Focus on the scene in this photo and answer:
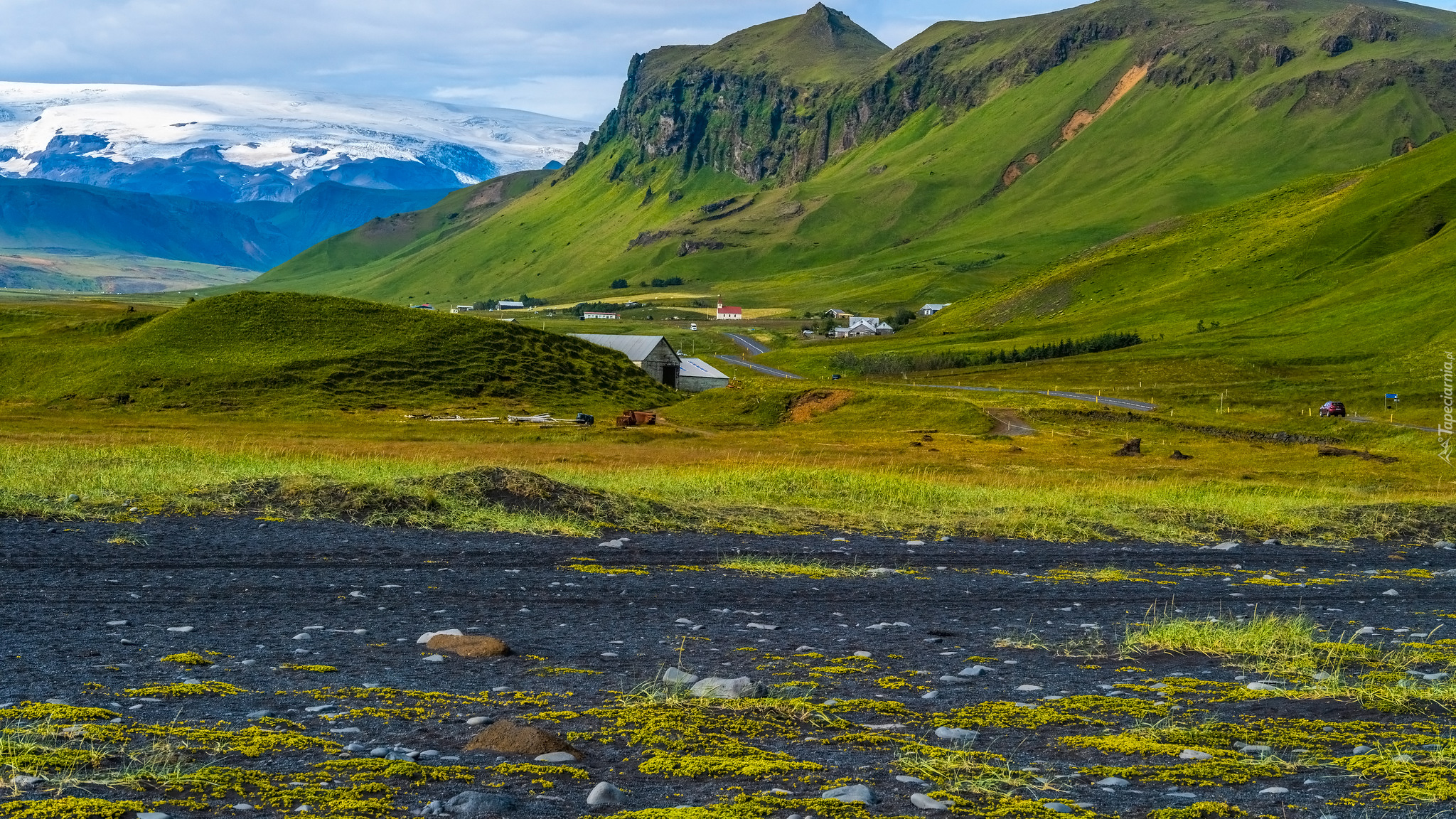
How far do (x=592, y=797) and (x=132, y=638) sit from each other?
945 centimetres

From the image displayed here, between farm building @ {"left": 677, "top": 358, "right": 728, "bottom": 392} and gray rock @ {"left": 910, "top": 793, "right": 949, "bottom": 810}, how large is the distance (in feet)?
495

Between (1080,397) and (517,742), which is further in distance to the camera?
(1080,397)

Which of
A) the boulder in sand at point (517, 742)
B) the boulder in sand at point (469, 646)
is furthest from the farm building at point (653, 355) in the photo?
the boulder in sand at point (517, 742)

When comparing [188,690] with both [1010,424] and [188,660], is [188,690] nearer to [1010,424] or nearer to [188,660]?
[188,660]

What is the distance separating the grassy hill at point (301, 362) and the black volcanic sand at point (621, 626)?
9211 centimetres

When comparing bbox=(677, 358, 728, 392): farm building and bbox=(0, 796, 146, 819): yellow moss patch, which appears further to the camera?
bbox=(677, 358, 728, 392): farm building

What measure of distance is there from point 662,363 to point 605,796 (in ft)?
497

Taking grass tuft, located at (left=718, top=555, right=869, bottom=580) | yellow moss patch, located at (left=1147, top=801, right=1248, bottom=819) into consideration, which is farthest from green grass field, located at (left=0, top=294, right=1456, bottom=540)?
yellow moss patch, located at (left=1147, top=801, right=1248, bottom=819)

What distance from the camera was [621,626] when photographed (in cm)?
2016

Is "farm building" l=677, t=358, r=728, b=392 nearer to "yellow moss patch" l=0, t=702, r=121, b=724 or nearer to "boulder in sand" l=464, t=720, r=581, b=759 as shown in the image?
"yellow moss patch" l=0, t=702, r=121, b=724

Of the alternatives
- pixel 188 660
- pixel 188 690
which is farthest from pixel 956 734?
pixel 188 660

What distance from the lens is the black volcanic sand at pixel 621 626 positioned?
41.6 ft

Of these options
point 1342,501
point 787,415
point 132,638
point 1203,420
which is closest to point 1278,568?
point 1342,501

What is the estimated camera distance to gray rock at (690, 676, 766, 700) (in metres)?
15.0
